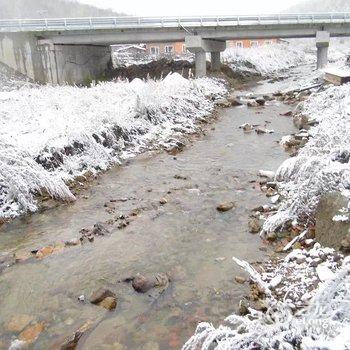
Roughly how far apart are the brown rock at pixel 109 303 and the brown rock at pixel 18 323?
0.78 metres

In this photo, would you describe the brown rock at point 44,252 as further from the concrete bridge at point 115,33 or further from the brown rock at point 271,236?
the concrete bridge at point 115,33

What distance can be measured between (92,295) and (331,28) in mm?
33533

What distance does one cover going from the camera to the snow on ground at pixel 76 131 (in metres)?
7.51

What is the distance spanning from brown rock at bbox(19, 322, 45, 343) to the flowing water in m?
0.06

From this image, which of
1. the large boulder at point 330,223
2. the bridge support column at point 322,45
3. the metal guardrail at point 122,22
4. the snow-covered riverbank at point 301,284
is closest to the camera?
the snow-covered riverbank at point 301,284

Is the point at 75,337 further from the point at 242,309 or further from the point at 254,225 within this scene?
the point at 254,225

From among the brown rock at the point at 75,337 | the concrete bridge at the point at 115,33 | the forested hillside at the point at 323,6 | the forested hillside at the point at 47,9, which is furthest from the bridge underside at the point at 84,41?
the forested hillside at the point at 323,6

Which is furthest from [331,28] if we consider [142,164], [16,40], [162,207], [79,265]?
[79,265]

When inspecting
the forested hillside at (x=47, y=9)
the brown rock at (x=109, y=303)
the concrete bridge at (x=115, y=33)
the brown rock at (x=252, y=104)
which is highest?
the forested hillside at (x=47, y=9)

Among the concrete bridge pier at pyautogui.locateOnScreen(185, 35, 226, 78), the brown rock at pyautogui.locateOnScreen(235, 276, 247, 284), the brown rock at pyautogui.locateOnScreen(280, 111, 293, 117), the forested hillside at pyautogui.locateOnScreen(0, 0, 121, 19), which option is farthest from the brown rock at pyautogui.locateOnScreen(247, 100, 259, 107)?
the forested hillside at pyautogui.locateOnScreen(0, 0, 121, 19)

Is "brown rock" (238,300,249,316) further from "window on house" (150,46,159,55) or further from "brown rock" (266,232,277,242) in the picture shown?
"window on house" (150,46,159,55)

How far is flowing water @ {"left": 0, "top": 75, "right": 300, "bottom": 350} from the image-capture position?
13.6 feet

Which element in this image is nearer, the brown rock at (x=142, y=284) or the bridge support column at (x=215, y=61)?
the brown rock at (x=142, y=284)

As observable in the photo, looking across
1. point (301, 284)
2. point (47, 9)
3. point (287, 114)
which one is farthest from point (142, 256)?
point (47, 9)
